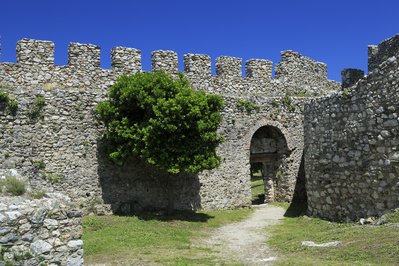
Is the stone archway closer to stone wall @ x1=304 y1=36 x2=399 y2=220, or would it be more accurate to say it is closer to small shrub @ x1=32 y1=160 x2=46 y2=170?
stone wall @ x1=304 y1=36 x2=399 y2=220

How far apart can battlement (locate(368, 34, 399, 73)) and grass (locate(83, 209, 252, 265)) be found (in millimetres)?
8205

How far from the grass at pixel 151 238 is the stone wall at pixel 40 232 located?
3.04m

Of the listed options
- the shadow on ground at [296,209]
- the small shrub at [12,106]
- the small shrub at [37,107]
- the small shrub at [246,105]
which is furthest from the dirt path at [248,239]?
the small shrub at [12,106]

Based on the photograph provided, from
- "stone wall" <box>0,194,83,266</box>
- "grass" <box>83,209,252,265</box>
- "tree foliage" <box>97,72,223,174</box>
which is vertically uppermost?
"tree foliage" <box>97,72,223,174</box>

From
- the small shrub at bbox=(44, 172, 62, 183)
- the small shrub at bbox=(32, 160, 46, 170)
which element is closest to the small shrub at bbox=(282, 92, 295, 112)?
the small shrub at bbox=(44, 172, 62, 183)

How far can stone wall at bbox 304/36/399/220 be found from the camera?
12.2 m

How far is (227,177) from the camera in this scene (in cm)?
1952

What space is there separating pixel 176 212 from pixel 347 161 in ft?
21.8

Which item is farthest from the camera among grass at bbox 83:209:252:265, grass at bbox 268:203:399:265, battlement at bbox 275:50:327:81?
battlement at bbox 275:50:327:81

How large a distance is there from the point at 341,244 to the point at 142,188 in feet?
28.2

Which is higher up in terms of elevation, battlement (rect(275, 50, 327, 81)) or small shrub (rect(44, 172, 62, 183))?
battlement (rect(275, 50, 327, 81))

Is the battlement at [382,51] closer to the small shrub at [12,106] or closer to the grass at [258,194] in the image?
the grass at [258,194]

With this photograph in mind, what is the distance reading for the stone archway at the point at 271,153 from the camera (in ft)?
70.5

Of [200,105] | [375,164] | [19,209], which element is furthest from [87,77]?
[19,209]
